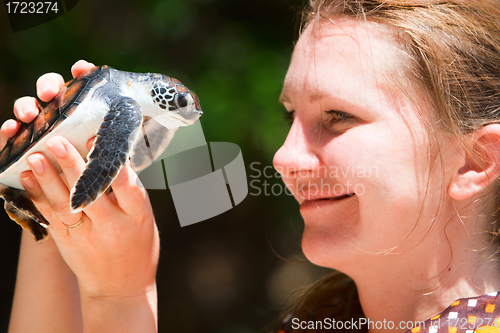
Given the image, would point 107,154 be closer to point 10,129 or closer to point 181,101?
point 181,101

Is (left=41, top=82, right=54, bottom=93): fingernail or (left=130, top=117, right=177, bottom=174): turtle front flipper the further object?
(left=130, top=117, right=177, bottom=174): turtle front flipper

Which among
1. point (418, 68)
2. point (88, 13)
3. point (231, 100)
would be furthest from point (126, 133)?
point (88, 13)

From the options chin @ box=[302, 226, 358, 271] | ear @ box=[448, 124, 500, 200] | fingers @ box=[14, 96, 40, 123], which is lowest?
chin @ box=[302, 226, 358, 271]

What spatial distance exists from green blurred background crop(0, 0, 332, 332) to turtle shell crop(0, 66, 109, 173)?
39.1 inches

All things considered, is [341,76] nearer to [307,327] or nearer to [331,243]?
[331,243]

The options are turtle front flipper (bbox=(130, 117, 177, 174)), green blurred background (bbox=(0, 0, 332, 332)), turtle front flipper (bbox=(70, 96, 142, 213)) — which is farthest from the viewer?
green blurred background (bbox=(0, 0, 332, 332))

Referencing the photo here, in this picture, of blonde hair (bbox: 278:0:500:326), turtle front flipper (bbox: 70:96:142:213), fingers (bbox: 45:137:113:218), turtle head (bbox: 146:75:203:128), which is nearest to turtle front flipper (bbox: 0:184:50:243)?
fingers (bbox: 45:137:113:218)

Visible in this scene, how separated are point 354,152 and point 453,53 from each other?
340mm

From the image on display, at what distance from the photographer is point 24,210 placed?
89 cm

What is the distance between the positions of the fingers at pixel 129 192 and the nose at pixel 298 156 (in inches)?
14.4

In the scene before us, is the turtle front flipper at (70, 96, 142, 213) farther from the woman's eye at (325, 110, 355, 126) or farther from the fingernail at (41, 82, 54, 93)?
the woman's eye at (325, 110, 355, 126)

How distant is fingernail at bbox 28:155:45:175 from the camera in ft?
2.65

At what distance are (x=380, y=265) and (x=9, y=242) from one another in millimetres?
1946

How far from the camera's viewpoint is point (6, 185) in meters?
0.91
